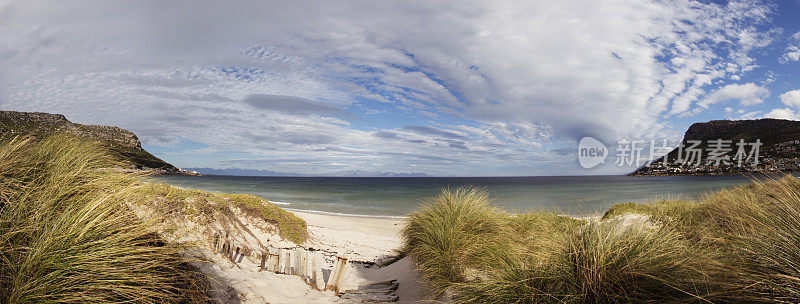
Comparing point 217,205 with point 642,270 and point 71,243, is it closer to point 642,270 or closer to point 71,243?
point 71,243

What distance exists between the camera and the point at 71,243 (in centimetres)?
275

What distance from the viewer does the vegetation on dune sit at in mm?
7398

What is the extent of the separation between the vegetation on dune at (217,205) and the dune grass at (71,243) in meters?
1.93

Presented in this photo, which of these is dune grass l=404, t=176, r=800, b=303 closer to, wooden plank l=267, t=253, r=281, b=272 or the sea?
the sea

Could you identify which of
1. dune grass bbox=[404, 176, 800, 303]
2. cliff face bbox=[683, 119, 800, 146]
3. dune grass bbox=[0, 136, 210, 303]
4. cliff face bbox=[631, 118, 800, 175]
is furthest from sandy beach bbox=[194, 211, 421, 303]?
cliff face bbox=[683, 119, 800, 146]

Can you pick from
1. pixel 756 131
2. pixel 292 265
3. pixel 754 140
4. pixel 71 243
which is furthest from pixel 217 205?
pixel 756 131

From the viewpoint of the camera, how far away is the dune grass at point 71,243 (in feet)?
8.20

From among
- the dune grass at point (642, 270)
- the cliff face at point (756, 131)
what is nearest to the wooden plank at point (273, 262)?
the dune grass at point (642, 270)

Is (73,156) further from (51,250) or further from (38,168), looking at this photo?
(51,250)

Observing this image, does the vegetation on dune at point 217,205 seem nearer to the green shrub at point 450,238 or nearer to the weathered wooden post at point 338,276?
the weathered wooden post at point 338,276

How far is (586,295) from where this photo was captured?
3.16m

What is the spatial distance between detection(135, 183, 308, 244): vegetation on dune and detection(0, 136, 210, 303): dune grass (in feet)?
6.33

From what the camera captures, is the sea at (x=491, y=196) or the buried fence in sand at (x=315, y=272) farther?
the sea at (x=491, y=196)

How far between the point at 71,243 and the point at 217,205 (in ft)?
21.5
